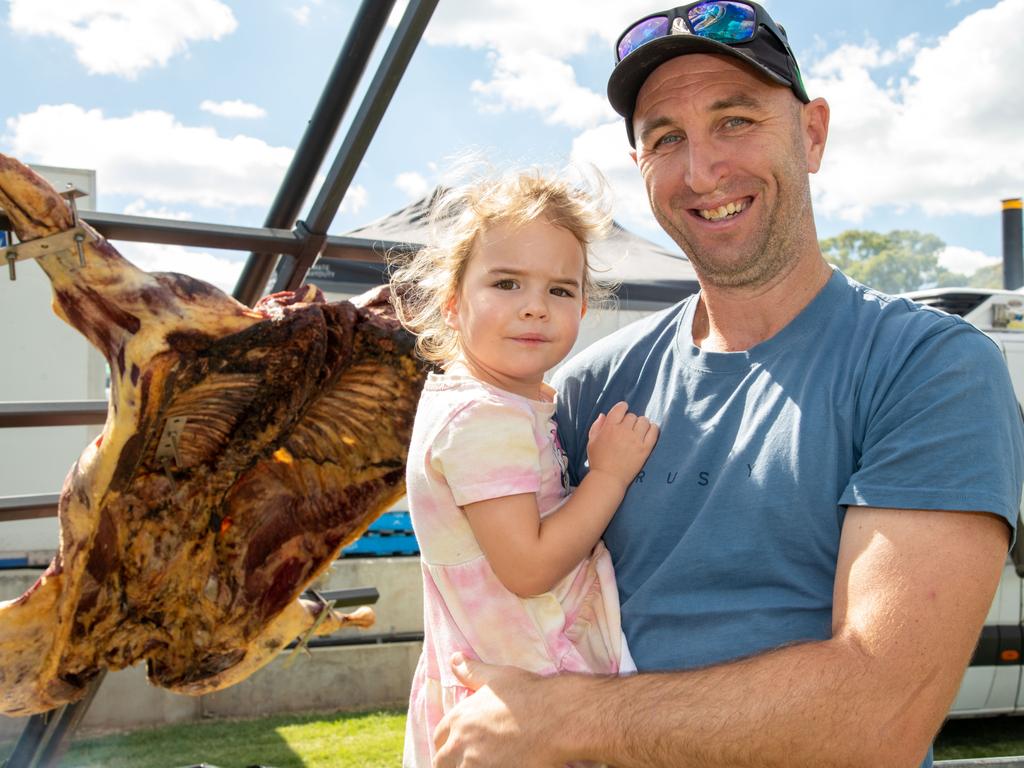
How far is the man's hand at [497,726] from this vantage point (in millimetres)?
1593

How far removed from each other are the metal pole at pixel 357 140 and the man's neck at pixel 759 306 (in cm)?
106

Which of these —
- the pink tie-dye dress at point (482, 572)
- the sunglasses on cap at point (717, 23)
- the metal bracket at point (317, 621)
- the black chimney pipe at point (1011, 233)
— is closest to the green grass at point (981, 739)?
the metal bracket at point (317, 621)

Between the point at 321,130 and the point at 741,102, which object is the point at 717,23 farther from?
the point at 321,130

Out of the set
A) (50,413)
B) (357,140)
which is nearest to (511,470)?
(357,140)

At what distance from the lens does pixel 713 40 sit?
6.00ft

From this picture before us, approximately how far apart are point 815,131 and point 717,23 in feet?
1.02

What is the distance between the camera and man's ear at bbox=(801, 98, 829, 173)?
6.52ft

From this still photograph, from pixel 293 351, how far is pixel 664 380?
3.00 ft

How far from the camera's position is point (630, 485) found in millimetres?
1858

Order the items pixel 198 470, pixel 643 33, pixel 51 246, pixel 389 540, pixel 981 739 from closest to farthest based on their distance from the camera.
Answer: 1. pixel 643 33
2. pixel 51 246
3. pixel 198 470
4. pixel 981 739
5. pixel 389 540

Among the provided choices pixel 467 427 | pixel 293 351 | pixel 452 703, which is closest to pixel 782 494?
pixel 467 427

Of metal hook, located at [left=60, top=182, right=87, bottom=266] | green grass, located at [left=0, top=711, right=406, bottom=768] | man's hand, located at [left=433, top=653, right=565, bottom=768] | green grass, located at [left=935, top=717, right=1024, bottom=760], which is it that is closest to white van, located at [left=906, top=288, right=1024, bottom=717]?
green grass, located at [left=935, top=717, right=1024, bottom=760]

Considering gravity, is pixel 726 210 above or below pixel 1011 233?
below

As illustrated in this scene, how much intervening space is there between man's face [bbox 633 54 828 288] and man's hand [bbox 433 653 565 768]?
850 mm
